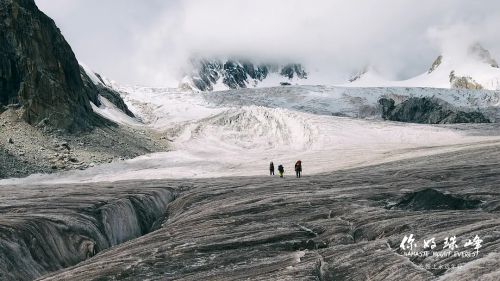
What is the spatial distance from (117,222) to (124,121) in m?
87.7

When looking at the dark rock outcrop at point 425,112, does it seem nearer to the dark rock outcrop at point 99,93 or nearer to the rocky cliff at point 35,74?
the dark rock outcrop at point 99,93

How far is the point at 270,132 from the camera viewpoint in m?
111

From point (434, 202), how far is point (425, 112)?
442 feet

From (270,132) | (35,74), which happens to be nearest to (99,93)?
(35,74)

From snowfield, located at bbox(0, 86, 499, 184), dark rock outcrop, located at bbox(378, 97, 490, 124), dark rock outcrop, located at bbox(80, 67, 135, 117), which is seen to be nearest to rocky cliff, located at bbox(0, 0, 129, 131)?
snowfield, located at bbox(0, 86, 499, 184)

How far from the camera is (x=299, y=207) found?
27.8 meters

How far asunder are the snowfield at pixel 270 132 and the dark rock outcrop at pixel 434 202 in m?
29.4

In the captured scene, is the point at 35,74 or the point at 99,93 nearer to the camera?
the point at 35,74

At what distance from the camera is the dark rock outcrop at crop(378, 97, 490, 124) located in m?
144

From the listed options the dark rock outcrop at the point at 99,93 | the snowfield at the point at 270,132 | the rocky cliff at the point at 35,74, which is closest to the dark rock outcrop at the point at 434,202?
the snowfield at the point at 270,132

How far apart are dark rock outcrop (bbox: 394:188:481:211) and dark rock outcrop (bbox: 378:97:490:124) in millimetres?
122805

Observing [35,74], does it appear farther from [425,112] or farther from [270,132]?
[425,112]

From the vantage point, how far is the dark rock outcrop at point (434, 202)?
83.1 ft

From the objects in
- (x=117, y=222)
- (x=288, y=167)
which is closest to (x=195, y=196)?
(x=117, y=222)
